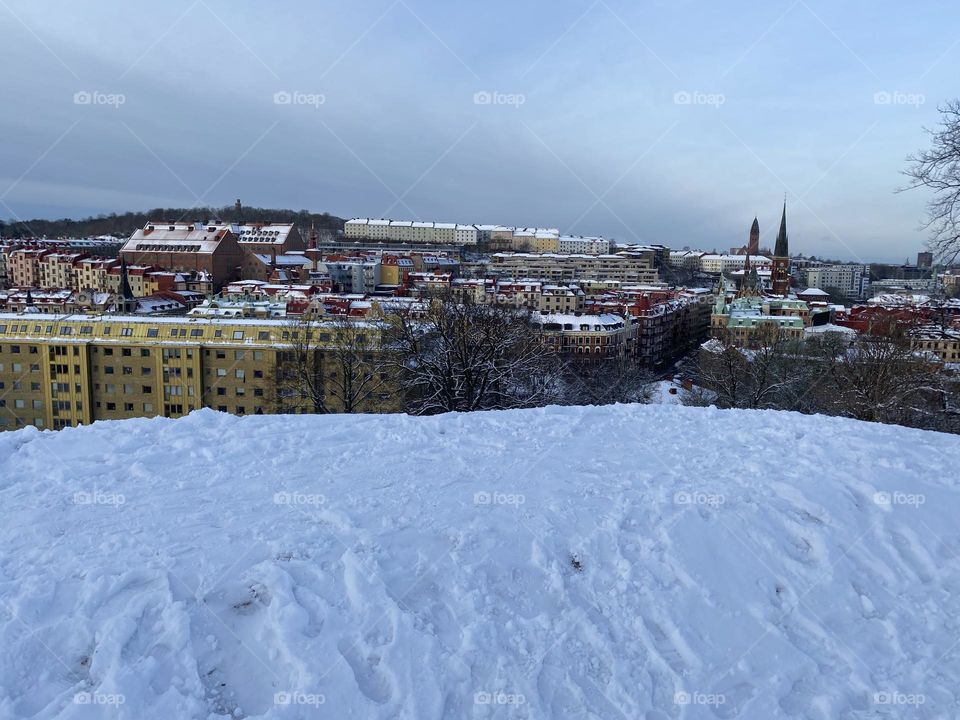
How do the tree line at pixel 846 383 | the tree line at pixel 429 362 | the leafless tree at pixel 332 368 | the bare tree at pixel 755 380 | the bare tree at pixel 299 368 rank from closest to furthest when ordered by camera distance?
the tree line at pixel 429 362, the tree line at pixel 846 383, the leafless tree at pixel 332 368, the bare tree at pixel 299 368, the bare tree at pixel 755 380

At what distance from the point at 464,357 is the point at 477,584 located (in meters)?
11.5

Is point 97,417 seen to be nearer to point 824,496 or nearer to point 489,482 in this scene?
point 489,482

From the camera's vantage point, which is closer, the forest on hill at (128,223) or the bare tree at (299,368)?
the bare tree at (299,368)

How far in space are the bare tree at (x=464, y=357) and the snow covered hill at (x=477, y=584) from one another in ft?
28.5

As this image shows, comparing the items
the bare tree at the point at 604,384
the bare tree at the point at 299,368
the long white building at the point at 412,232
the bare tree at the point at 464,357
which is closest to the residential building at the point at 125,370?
the bare tree at the point at 299,368

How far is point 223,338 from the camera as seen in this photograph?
103 feet

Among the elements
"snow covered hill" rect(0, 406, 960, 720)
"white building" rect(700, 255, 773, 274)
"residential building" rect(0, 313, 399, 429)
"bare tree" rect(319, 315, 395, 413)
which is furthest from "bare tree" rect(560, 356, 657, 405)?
"white building" rect(700, 255, 773, 274)

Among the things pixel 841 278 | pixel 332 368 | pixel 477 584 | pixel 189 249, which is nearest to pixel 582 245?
pixel 841 278

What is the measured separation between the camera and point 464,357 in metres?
15.8

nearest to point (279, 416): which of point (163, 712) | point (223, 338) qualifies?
point (163, 712)

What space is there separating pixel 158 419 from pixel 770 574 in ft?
24.5

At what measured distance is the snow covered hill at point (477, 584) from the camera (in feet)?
12.1

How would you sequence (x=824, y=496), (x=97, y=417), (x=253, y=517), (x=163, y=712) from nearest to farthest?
1. (x=163, y=712)
2. (x=253, y=517)
3. (x=824, y=496)
4. (x=97, y=417)

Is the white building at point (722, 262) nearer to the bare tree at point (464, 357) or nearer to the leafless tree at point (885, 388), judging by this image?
the leafless tree at point (885, 388)
